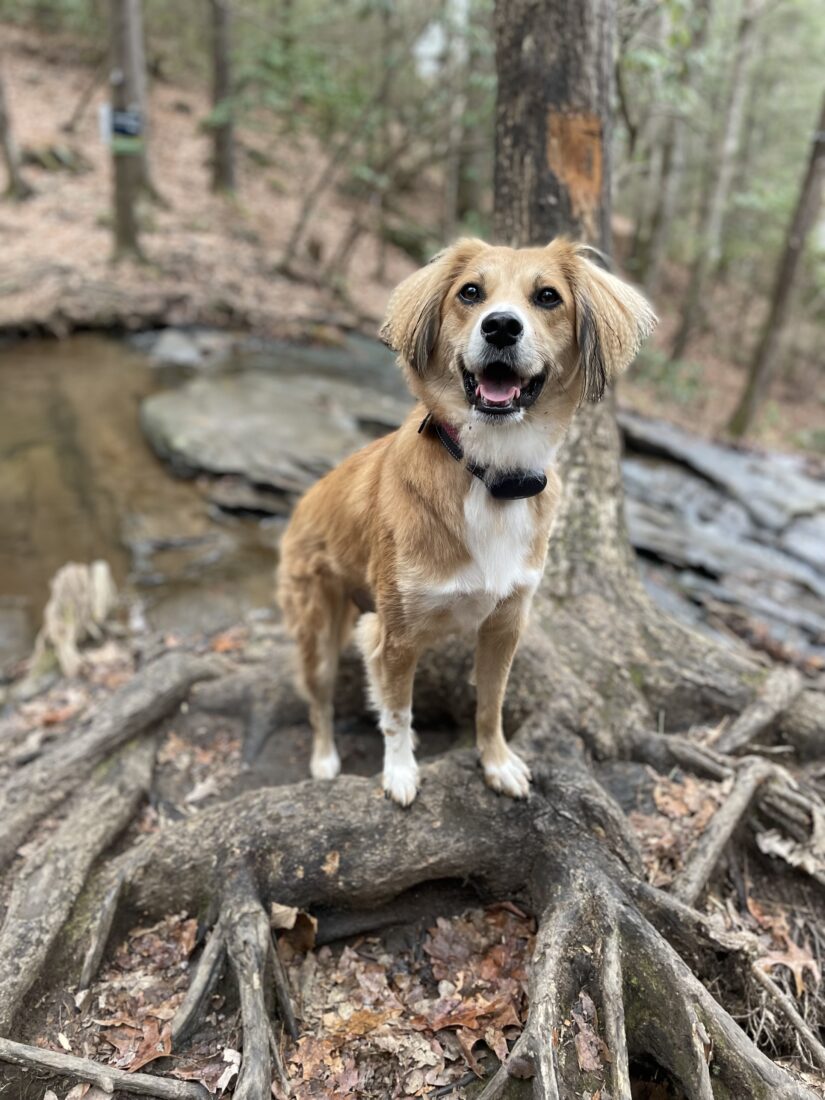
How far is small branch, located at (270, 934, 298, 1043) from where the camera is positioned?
242cm

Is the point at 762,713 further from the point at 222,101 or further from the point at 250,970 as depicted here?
the point at 222,101

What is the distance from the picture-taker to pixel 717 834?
9.35ft

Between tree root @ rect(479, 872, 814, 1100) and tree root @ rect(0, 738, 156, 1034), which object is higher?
tree root @ rect(479, 872, 814, 1100)

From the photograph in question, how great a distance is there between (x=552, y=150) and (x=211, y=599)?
4.64 meters

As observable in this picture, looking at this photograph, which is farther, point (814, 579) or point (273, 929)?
point (814, 579)

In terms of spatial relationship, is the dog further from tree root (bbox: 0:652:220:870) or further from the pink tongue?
tree root (bbox: 0:652:220:870)

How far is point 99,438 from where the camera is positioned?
905 centimetres

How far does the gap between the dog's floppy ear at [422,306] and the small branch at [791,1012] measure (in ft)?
8.20

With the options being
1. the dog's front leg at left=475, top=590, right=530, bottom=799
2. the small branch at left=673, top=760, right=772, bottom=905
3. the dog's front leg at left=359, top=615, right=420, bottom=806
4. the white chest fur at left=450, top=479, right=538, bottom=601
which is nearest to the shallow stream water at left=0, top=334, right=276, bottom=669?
the dog's front leg at left=359, top=615, right=420, bottom=806

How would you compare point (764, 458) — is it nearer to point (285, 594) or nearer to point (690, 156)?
point (285, 594)

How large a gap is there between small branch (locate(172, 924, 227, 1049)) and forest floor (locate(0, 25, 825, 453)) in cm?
1228

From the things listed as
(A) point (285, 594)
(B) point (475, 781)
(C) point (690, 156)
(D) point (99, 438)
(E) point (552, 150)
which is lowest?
(D) point (99, 438)

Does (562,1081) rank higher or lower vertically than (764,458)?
higher

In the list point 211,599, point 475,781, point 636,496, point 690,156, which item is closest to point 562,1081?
point 475,781
